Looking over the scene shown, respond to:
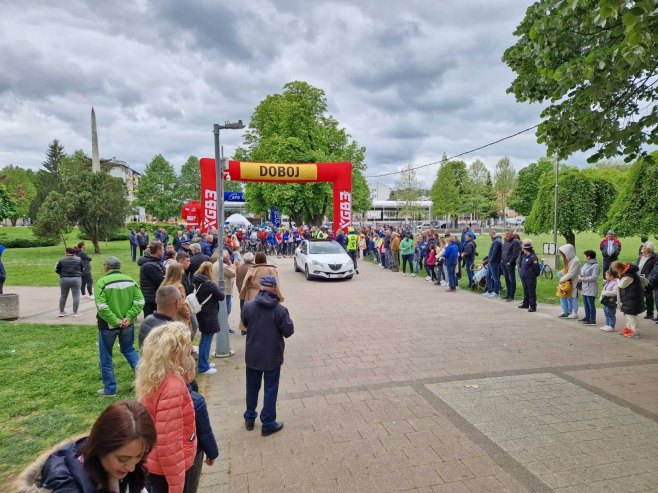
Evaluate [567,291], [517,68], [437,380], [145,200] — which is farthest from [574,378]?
[145,200]

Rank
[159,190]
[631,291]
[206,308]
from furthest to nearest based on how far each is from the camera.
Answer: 1. [159,190]
2. [631,291]
3. [206,308]

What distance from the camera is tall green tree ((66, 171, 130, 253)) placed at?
25766mm

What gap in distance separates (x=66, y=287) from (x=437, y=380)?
8.75 meters

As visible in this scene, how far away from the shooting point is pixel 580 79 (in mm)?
5145

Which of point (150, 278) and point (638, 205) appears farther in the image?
point (638, 205)

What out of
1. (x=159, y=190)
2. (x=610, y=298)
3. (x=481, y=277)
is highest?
(x=159, y=190)

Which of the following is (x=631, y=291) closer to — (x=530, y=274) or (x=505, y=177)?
→ (x=530, y=274)

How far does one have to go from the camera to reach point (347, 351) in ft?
24.2

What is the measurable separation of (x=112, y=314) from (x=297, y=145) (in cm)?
3087

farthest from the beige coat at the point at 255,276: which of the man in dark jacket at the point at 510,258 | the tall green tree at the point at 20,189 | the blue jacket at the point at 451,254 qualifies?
the tall green tree at the point at 20,189

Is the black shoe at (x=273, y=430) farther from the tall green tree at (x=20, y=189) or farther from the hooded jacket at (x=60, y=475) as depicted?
the tall green tree at (x=20, y=189)

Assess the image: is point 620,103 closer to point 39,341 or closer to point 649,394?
point 649,394

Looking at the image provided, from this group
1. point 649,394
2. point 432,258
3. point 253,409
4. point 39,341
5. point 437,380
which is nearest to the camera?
point 253,409

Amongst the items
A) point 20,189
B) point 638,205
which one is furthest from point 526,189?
point 20,189
